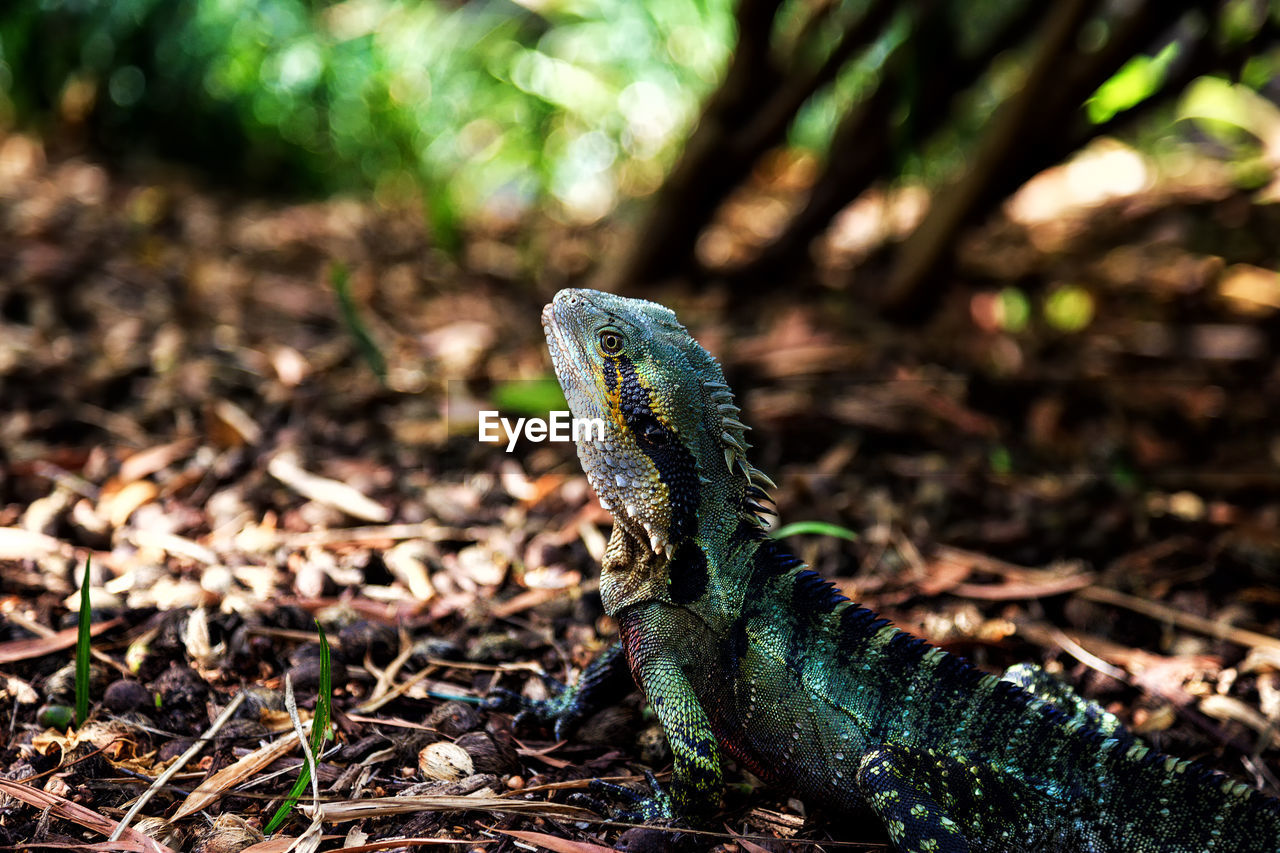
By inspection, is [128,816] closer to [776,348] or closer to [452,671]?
[452,671]

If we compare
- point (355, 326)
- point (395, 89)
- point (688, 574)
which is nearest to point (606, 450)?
point (688, 574)

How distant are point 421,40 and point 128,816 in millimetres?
8809

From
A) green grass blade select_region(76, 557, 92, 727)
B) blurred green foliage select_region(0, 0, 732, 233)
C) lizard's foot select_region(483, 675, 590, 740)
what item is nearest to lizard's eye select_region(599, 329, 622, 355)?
lizard's foot select_region(483, 675, 590, 740)

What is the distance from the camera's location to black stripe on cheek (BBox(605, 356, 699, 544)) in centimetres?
335

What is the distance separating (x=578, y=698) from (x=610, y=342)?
134 centimetres

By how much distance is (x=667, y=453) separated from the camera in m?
3.36

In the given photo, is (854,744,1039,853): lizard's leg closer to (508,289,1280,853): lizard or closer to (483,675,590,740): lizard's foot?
(508,289,1280,853): lizard

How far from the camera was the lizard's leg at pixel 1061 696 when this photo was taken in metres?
3.54

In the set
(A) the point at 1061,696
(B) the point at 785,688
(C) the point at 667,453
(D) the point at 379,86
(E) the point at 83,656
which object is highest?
(D) the point at 379,86

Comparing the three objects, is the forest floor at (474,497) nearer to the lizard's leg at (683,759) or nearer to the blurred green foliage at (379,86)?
the lizard's leg at (683,759)

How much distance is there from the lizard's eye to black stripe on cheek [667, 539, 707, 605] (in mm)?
720

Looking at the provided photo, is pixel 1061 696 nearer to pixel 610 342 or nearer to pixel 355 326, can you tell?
pixel 610 342

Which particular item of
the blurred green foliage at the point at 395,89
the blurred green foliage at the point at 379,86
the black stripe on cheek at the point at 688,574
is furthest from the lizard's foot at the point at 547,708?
the blurred green foliage at the point at 379,86

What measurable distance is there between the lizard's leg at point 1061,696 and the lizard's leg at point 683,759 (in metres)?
1.18
